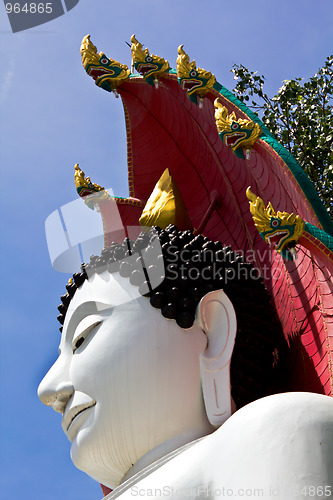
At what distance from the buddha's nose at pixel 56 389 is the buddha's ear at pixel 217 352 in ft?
2.45

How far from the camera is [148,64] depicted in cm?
465

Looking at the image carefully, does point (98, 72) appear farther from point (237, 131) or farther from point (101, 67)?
point (237, 131)

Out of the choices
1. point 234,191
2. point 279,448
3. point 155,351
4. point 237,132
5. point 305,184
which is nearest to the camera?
point 279,448

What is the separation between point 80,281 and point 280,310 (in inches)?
49.5

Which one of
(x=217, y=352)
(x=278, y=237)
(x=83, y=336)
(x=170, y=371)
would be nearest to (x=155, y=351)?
(x=170, y=371)

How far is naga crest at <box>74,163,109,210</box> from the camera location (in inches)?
197

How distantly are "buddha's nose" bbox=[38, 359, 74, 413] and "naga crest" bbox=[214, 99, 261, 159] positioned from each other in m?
1.61

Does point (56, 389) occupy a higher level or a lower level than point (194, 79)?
lower

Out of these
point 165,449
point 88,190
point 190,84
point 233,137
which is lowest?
point 165,449

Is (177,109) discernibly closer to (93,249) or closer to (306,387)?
(93,249)

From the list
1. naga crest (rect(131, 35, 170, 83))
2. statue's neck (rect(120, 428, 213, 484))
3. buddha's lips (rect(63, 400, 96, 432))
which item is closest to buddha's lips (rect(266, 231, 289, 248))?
statue's neck (rect(120, 428, 213, 484))

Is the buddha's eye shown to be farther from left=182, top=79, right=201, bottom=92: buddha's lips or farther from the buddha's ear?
left=182, top=79, right=201, bottom=92: buddha's lips

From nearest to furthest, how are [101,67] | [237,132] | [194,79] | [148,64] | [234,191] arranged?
[237,132]
[194,79]
[234,191]
[148,64]
[101,67]

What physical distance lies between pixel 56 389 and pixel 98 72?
2.41m
